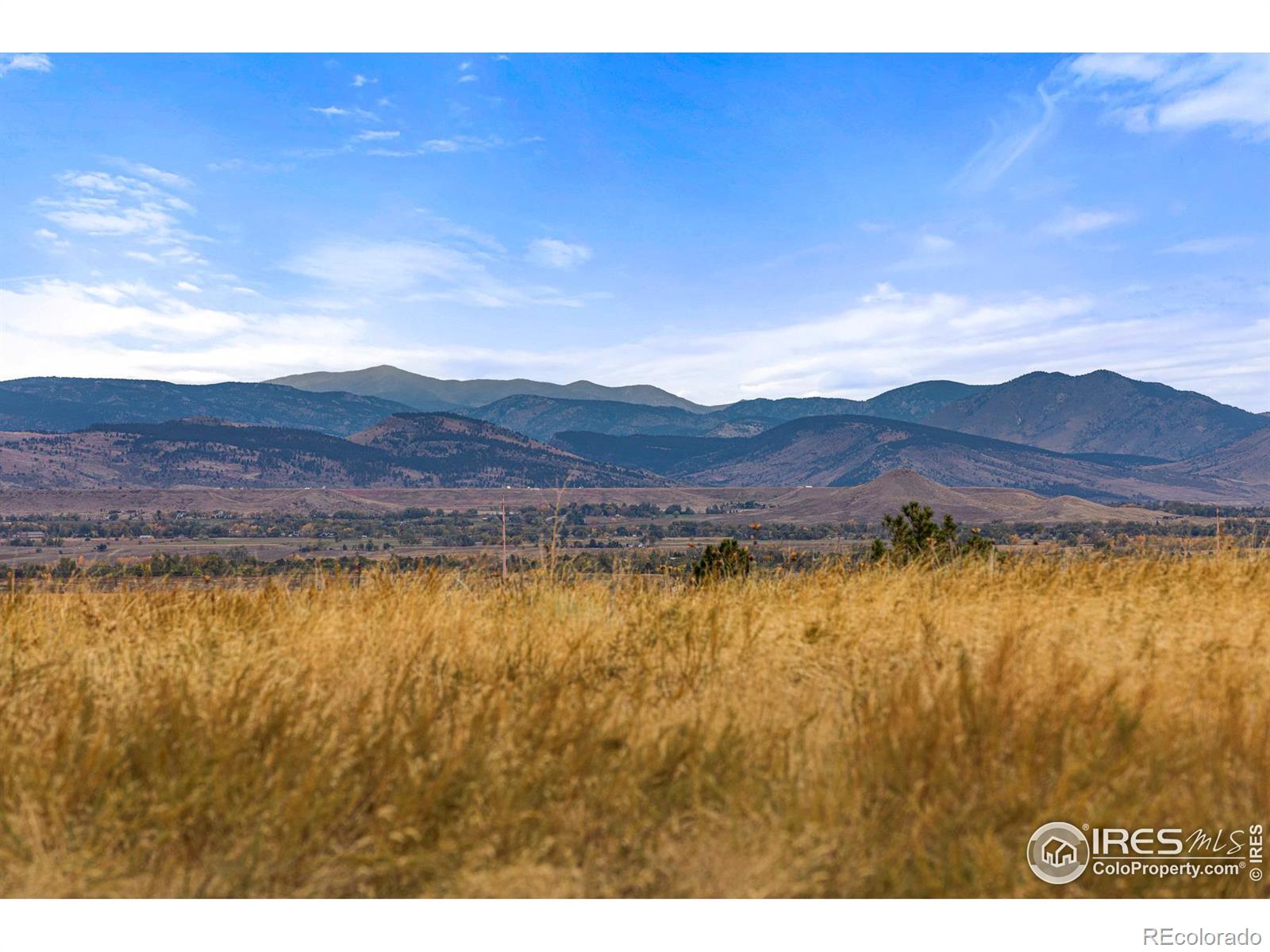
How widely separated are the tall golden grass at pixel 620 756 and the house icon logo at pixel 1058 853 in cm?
6

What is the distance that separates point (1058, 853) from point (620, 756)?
224 centimetres

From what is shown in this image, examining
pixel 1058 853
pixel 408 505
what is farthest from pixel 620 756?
pixel 408 505

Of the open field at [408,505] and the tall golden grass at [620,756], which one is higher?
the tall golden grass at [620,756]

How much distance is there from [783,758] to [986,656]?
220 centimetres

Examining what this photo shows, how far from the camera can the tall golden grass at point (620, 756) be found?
430cm

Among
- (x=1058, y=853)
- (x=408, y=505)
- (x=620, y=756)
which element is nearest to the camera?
(x=1058, y=853)

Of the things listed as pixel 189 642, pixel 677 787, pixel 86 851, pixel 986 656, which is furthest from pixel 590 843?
pixel 189 642

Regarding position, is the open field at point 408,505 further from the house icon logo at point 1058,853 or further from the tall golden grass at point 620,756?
the house icon logo at point 1058,853

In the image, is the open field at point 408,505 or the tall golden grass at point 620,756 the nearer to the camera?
the tall golden grass at point 620,756

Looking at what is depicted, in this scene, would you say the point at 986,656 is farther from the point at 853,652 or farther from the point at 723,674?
the point at 723,674

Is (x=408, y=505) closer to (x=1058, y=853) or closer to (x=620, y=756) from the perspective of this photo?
(x=620, y=756)

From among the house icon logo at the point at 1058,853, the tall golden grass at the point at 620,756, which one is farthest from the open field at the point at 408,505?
the house icon logo at the point at 1058,853

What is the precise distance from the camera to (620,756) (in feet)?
16.6

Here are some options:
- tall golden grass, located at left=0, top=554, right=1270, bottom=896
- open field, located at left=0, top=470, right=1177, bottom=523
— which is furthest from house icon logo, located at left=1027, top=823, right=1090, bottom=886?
open field, located at left=0, top=470, right=1177, bottom=523
